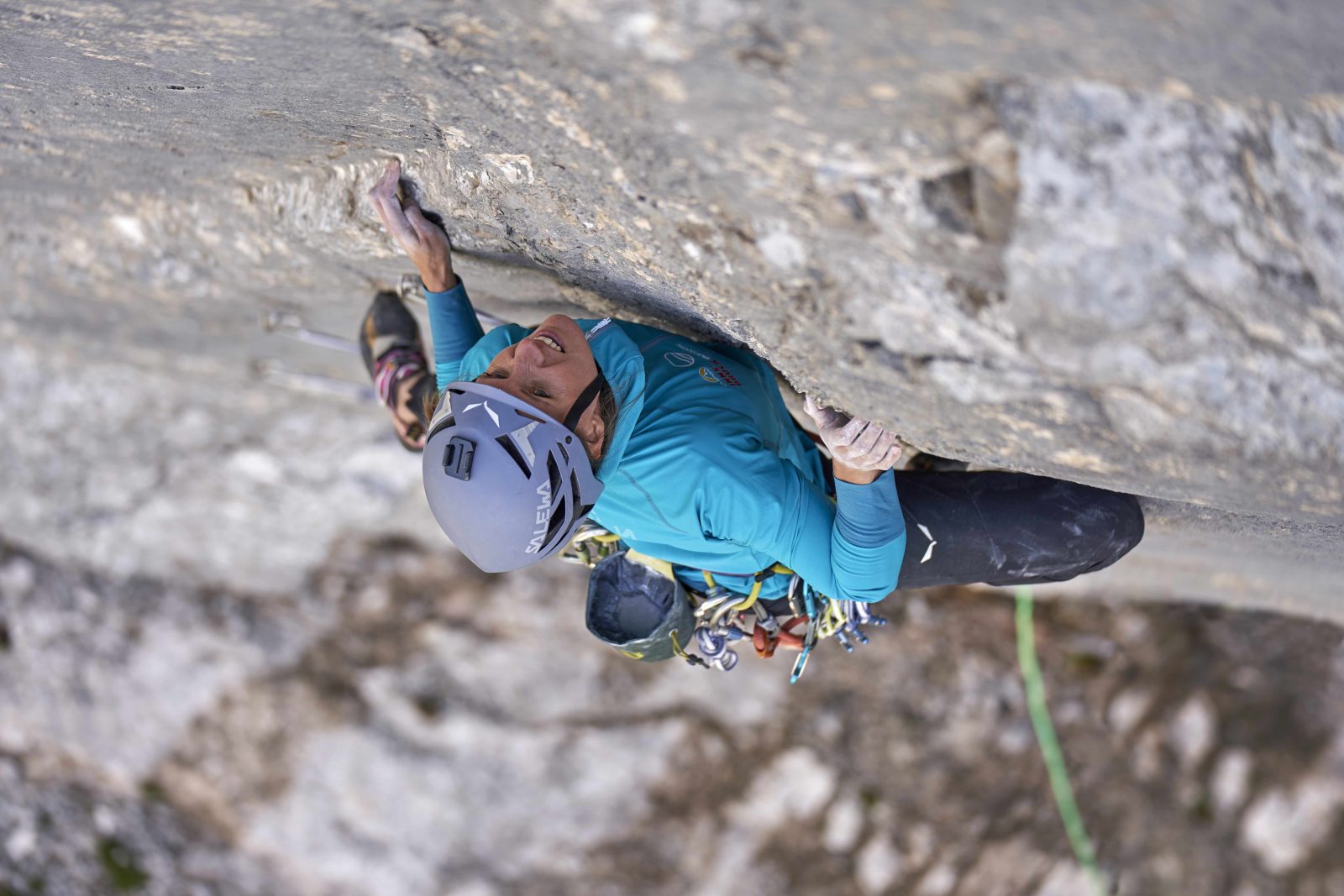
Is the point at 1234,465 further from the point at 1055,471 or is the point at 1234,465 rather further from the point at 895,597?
the point at 895,597

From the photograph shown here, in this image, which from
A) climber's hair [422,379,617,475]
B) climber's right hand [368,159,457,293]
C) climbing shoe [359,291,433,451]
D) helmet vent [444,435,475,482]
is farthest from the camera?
climbing shoe [359,291,433,451]

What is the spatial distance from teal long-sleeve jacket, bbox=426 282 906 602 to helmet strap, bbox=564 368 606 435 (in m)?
0.08

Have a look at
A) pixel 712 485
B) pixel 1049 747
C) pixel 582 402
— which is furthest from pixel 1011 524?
pixel 1049 747

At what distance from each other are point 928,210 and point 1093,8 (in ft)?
1.03

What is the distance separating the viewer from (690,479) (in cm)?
211

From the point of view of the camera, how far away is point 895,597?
16.9 feet

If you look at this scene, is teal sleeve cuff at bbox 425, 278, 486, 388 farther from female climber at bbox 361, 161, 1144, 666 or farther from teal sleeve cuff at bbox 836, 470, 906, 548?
teal sleeve cuff at bbox 836, 470, 906, 548

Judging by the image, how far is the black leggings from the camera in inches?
94.7

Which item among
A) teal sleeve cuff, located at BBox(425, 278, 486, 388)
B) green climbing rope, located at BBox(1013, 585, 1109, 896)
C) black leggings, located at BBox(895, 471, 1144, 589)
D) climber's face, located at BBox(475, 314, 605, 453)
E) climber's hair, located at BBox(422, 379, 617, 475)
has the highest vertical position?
climber's face, located at BBox(475, 314, 605, 453)

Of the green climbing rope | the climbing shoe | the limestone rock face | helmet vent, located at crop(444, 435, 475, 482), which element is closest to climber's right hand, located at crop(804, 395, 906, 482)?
the limestone rock face

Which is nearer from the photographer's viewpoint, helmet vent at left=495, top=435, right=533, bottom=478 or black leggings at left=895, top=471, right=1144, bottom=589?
helmet vent at left=495, top=435, right=533, bottom=478

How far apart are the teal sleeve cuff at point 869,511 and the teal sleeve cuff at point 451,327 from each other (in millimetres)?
1174

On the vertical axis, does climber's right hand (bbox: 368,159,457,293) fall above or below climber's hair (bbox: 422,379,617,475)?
above

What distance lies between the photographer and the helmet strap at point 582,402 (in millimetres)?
1998
